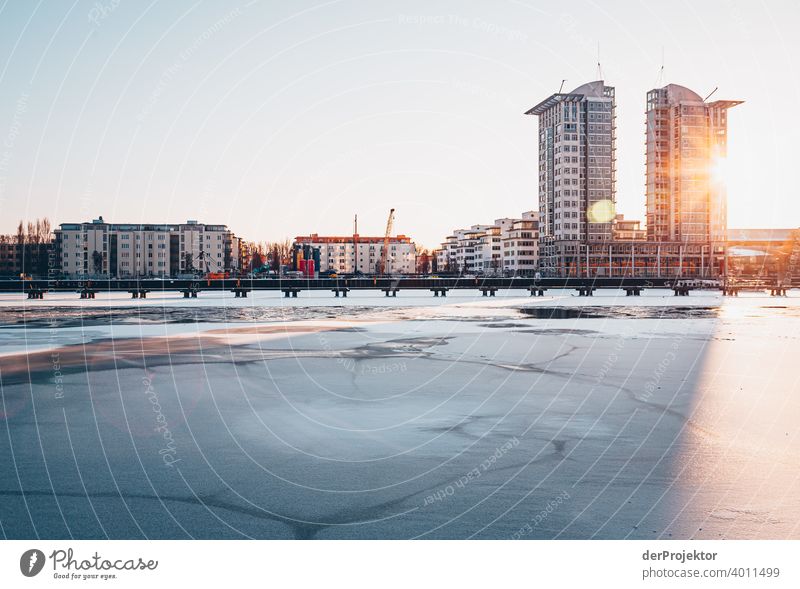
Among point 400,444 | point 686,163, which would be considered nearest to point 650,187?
point 686,163

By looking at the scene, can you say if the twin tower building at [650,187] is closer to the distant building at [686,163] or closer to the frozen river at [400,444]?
the distant building at [686,163]

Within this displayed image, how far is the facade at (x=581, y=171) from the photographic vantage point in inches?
7318

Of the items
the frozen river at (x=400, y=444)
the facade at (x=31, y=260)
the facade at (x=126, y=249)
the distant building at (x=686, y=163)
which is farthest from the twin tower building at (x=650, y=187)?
the frozen river at (x=400, y=444)

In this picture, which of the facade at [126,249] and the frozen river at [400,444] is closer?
the frozen river at [400,444]

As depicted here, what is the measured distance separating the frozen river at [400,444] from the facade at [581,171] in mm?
169111

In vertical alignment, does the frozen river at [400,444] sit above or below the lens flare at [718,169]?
below

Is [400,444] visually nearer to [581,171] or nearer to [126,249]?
[581,171]

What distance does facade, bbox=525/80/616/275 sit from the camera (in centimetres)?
18588

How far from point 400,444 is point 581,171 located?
188 m

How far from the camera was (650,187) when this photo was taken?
190625 millimetres

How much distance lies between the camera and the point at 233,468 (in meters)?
9.35

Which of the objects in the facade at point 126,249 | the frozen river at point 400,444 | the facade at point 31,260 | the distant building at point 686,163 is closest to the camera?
the frozen river at point 400,444

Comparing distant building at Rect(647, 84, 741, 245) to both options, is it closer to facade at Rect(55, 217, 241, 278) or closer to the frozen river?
facade at Rect(55, 217, 241, 278)

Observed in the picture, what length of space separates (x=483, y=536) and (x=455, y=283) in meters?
101
